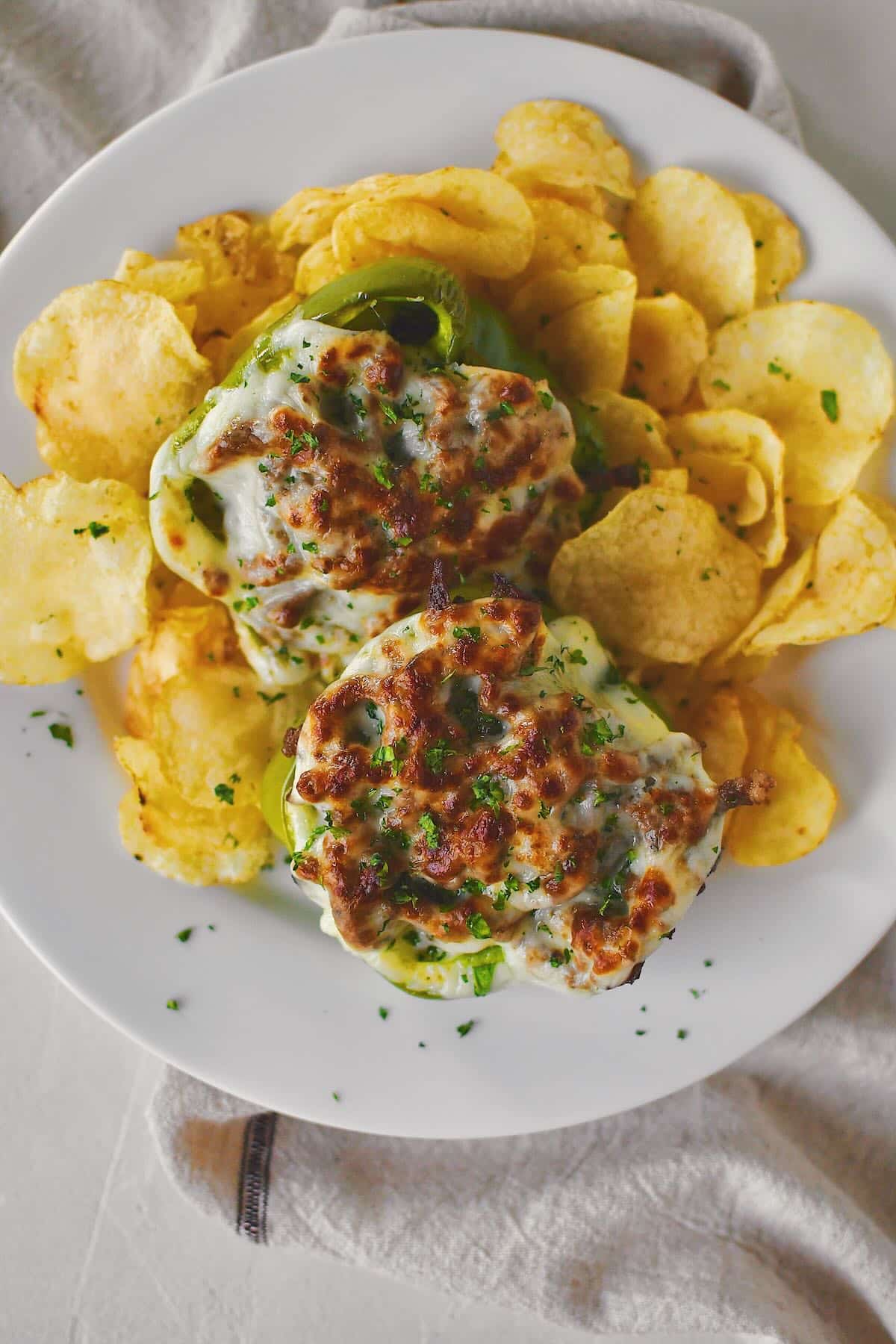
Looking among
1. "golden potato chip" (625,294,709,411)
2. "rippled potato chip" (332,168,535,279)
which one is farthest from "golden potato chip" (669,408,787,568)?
"rippled potato chip" (332,168,535,279)

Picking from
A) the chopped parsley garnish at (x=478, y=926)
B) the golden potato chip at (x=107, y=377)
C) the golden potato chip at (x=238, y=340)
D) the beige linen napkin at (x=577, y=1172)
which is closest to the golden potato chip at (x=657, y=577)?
the chopped parsley garnish at (x=478, y=926)

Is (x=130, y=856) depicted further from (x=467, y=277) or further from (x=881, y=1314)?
(x=881, y=1314)

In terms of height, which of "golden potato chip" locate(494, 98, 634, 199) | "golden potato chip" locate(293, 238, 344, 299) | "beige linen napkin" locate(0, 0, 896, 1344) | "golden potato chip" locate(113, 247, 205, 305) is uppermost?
"golden potato chip" locate(494, 98, 634, 199)

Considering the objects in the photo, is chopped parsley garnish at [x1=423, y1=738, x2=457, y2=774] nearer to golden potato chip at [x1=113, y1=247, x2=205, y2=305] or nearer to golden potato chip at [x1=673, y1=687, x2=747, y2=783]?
golden potato chip at [x1=673, y1=687, x2=747, y2=783]

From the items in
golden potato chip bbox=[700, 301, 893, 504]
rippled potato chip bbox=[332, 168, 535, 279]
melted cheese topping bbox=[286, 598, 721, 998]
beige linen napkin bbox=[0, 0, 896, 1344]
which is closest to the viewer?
melted cheese topping bbox=[286, 598, 721, 998]

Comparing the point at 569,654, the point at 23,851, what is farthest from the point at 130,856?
the point at 569,654

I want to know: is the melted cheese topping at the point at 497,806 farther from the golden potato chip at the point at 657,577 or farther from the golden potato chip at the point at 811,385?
the golden potato chip at the point at 811,385

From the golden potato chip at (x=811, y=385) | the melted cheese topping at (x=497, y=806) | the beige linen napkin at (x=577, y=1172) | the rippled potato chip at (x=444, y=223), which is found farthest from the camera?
the beige linen napkin at (x=577, y=1172)
